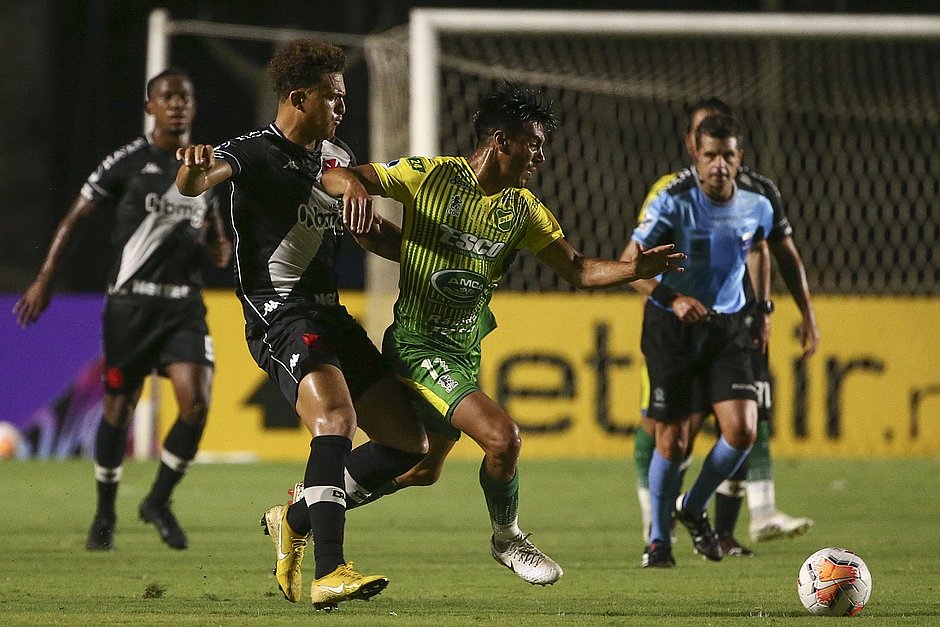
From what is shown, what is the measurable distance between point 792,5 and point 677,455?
499 inches

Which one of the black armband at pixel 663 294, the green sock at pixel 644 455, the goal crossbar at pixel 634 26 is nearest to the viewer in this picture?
the black armband at pixel 663 294

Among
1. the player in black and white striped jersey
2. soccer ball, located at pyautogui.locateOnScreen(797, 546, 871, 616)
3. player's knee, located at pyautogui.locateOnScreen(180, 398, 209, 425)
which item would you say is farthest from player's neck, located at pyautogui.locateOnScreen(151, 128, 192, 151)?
soccer ball, located at pyautogui.locateOnScreen(797, 546, 871, 616)

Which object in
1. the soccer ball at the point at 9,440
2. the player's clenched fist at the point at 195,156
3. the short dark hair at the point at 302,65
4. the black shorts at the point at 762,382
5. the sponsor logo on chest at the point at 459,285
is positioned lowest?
the soccer ball at the point at 9,440

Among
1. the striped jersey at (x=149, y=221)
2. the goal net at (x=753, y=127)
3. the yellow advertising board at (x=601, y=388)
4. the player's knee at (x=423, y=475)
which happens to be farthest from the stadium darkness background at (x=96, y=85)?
the player's knee at (x=423, y=475)

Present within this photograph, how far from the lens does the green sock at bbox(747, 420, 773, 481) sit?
757 cm

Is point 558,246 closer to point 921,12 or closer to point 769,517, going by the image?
point 769,517

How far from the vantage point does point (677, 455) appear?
22.1ft

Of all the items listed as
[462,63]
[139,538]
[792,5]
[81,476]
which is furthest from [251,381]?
[792,5]

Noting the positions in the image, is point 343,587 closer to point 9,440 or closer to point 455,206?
point 455,206

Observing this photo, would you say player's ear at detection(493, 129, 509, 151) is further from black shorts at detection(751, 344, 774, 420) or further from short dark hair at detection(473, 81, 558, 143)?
black shorts at detection(751, 344, 774, 420)

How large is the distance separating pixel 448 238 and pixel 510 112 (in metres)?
0.49

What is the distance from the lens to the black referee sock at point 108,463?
24.0 ft

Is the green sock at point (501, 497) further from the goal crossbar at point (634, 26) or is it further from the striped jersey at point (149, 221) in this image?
the goal crossbar at point (634, 26)

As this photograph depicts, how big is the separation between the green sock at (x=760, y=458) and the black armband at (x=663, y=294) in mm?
1402
